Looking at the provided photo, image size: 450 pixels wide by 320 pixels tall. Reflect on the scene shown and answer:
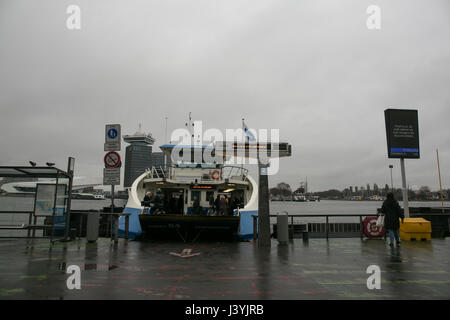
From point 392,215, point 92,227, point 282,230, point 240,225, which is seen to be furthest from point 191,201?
point 392,215

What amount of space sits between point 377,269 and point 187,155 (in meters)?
13.2

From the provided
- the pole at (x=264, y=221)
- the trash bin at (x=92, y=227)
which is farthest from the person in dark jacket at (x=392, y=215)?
the trash bin at (x=92, y=227)

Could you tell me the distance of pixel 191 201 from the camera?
51.6 ft

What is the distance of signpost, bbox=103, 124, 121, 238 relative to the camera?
992 cm

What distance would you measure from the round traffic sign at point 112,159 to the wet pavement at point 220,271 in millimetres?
2674

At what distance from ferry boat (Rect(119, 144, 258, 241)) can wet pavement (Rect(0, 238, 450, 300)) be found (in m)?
1.48

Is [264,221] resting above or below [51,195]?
→ below

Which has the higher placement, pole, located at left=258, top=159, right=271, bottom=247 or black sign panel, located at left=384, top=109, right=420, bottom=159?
black sign panel, located at left=384, top=109, right=420, bottom=159

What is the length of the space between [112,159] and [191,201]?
6363 millimetres

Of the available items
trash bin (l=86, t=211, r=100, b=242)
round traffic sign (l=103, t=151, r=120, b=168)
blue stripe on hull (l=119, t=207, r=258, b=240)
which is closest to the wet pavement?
trash bin (l=86, t=211, r=100, b=242)

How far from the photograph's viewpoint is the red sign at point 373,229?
12.4 metres

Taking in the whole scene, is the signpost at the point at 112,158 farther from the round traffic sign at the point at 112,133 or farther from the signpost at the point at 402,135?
the signpost at the point at 402,135

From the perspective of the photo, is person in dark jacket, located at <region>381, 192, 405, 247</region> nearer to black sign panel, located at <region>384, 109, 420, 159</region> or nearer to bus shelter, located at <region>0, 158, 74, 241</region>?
black sign panel, located at <region>384, 109, 420, 159</region>

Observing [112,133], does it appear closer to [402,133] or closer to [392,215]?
[392,215]
